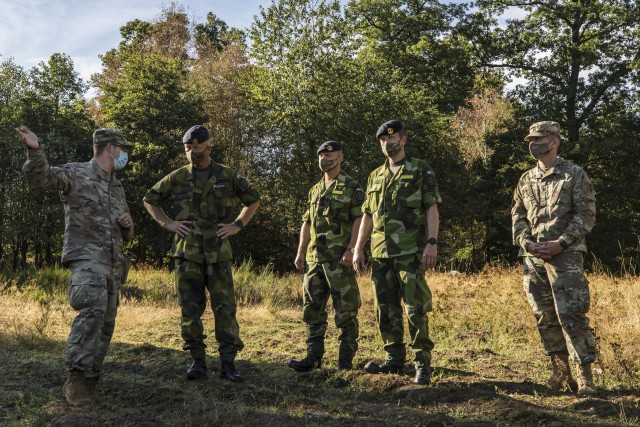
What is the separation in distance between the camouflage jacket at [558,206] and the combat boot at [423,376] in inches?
52.5

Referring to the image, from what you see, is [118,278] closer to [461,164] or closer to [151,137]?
[151,137]

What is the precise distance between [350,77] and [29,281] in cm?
1547

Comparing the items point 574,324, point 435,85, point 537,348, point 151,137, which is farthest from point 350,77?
point 574,324

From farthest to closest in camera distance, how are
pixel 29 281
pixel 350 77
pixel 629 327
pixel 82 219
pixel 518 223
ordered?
pixel 350 77 < pixel 29 281 < pixel 629 327 < pixel 518 223 < pixel 82 219

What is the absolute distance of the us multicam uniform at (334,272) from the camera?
5.90 metres

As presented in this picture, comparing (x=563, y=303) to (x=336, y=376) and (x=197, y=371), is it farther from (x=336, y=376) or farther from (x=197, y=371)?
(x=197, y=371)

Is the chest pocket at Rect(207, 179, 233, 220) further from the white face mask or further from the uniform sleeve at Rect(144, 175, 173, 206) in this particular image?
the white face mask

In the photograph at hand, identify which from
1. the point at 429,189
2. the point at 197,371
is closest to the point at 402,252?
the point at 429,189

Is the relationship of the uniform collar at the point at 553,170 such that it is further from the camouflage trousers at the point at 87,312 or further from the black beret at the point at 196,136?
the camouflage trousers at the point at 87,312

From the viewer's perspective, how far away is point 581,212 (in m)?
5.04

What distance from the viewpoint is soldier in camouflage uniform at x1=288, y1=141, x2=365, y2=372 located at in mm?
5887

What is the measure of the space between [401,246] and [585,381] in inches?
73.7

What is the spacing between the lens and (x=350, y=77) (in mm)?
25359

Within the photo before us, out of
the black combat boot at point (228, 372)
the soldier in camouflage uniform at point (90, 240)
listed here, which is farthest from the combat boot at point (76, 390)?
the black combat boot at point (228, 372)
